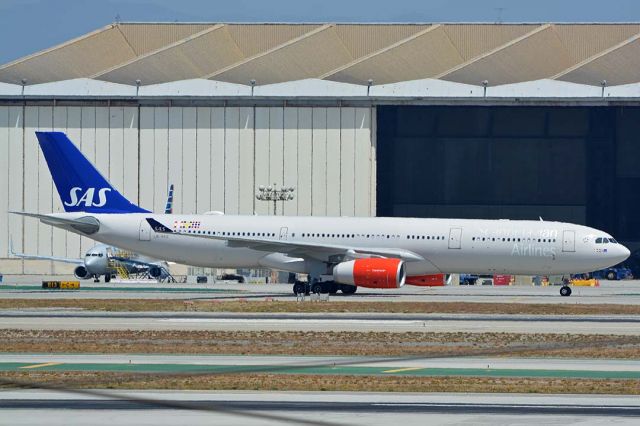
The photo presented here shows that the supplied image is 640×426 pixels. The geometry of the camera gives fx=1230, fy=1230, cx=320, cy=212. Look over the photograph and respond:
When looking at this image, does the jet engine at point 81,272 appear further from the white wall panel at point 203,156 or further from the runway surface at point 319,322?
the runway surface at point 319,322

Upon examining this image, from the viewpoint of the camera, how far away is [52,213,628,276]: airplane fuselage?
57.5 m

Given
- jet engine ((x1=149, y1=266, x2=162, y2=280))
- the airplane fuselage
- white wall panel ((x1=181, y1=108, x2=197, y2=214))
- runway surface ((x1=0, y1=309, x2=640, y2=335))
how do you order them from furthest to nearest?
white wall panel ((x1=181, y1=108, x2=197, y2=214)) < jet engine ((x1=149, y1=266, x2=162, y2=280)) < the airplane fuselage < runway surface ((x1=0, y1=309, x2=640, y2=335))

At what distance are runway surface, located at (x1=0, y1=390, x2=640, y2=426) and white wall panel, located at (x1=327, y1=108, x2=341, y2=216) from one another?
65.1 m

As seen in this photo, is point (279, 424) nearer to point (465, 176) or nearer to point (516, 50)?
point (516, 50)

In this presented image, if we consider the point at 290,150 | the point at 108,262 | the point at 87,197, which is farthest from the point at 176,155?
the point at 87,197

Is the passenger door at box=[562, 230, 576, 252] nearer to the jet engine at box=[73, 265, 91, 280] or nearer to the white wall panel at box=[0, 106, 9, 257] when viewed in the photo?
the jet engine at box=[73, 265, 91, 280]

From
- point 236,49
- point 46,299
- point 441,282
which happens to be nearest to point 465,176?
point 236,49

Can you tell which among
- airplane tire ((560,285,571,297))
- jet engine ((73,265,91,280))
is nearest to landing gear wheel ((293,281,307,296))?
airplane tire ((560,285,571,297))

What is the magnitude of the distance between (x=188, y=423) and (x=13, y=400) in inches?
160

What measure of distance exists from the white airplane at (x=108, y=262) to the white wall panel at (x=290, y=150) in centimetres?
837

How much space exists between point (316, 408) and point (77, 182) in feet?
145

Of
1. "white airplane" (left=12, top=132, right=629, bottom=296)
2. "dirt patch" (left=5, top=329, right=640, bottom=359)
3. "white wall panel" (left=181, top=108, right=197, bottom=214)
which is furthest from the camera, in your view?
"white wall panel" (left=181, top=108, right=197, bottom=214)

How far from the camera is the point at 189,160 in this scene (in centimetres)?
8788

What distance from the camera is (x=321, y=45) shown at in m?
95.8
